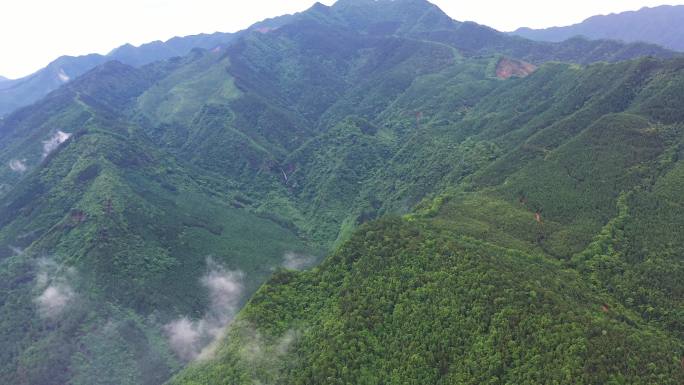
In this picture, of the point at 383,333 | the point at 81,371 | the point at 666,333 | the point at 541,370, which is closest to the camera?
the point at 541,370

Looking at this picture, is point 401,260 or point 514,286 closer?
point 514,286

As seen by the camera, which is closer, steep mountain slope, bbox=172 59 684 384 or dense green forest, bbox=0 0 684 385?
steep mountain slope, bbox=172 59 684 384

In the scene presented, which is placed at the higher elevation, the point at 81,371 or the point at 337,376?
the point at 337,376

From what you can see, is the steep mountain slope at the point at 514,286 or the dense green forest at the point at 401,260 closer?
the steep mountain slope at the point at 514,286

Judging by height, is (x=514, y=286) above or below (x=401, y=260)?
above

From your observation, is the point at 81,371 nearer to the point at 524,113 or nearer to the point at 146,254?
the point at 146,254

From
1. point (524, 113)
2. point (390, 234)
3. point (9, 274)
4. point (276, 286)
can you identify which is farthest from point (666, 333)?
point (9, 274)

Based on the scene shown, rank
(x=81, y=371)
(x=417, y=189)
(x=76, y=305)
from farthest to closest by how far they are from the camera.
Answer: (x=417, y=189) → (x=76, y=305) → (x=81, y=371)

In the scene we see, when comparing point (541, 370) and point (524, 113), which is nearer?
point (541, 370)
